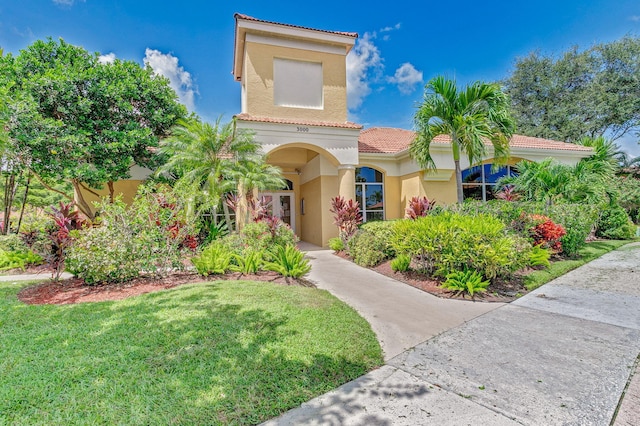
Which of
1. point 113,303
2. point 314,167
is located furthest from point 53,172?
point 314,167

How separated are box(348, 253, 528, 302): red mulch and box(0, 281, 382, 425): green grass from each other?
8.65ft

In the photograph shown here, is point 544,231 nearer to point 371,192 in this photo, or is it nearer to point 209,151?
point 371,192

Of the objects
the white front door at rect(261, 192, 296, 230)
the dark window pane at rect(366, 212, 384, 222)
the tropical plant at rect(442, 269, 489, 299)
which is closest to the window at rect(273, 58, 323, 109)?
the white front door at rect(261, 192, 296, 230)

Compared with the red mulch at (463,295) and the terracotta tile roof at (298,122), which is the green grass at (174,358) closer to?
the red mulch at (463,295)

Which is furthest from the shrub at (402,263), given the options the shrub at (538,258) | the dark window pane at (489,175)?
the dark window pane at (489,175)

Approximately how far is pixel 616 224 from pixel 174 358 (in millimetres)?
19249

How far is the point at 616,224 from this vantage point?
14.1 metres

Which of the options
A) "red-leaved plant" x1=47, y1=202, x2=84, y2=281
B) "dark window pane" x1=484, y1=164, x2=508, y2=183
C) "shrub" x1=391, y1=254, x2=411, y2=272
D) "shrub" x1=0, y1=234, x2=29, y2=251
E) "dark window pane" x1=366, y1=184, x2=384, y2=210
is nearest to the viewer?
"red-leaved plant" x1=47, y1=202, x2=84, y2=281

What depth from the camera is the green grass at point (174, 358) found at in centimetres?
265

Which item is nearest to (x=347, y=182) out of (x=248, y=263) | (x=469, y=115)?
(x=469, y=115)

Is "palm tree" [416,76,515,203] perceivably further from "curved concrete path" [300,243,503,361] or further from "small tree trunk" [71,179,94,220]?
"small tree trunk" [71,179,94,220]

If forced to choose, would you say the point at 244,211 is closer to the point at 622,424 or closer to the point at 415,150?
the point at 415,150

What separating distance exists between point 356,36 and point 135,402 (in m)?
15.4

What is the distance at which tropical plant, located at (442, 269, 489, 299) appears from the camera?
6270 mm
